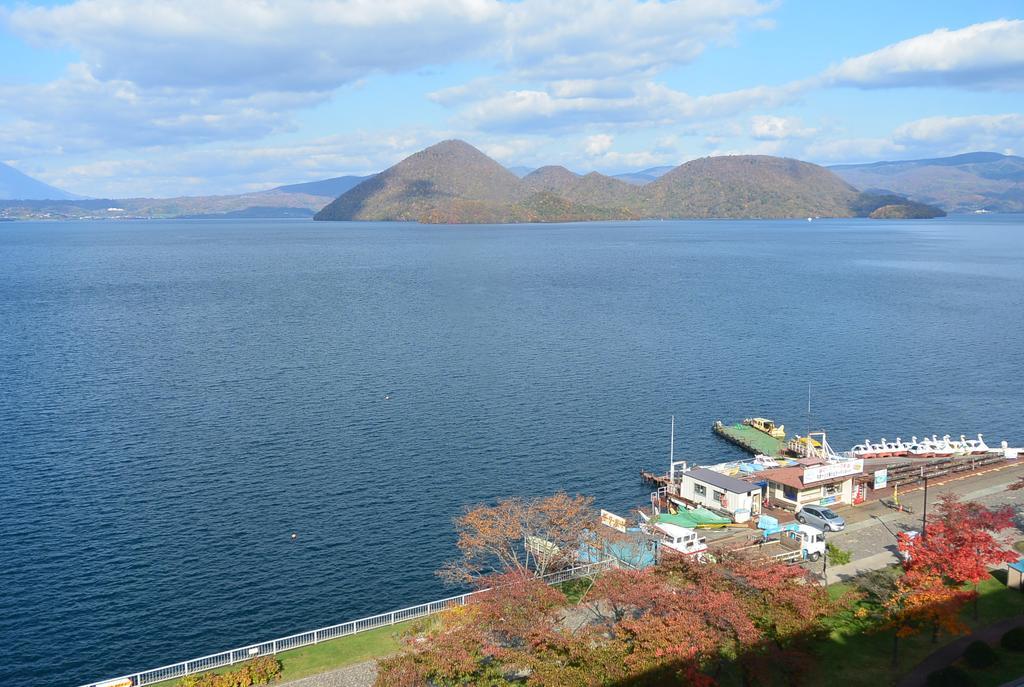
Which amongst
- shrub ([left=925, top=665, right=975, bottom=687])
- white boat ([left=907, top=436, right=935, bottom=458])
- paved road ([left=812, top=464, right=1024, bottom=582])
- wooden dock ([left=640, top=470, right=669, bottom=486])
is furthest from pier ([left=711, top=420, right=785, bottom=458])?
shrub ([left=925, top=665, right=975, bottom=687])

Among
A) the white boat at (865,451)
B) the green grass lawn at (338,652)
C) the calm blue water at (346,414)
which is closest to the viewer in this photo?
the green grass lawn at (338,652)

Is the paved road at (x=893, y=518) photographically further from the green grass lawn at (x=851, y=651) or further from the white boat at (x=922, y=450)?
the white boat at (x=922, y=450)

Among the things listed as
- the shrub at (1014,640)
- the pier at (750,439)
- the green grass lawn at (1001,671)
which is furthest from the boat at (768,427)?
the green grass lawn at (1001,671)

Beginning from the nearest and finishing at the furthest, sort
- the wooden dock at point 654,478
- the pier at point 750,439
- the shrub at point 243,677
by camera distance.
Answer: the shrub at point 243,677, the wooden dock at point 654,478, the pier at point 750,439

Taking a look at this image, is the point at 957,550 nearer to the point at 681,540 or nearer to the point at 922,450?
the point at 681,540

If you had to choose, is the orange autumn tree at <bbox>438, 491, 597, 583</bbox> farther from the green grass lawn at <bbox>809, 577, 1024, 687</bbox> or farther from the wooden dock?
the wooden dock
